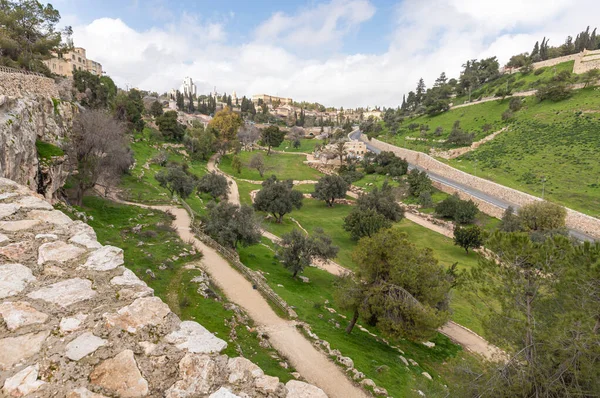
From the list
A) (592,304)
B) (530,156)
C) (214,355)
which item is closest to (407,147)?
(530,156)

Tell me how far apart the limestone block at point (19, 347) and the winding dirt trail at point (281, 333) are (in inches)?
386

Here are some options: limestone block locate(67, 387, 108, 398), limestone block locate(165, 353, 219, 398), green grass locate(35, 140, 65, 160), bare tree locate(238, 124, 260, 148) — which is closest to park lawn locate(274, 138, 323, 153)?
bare tree locate(238, 124, 260, 148)

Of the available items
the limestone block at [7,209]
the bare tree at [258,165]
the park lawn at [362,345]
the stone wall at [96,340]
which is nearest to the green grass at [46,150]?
the park lawn at [362,345]

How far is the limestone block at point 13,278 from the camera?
4.04 meters

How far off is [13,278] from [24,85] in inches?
970

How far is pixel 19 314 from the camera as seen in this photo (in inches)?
147

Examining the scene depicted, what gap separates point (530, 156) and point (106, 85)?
80.6 m

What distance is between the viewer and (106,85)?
60281mm

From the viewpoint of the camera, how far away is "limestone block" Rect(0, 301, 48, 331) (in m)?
3.60

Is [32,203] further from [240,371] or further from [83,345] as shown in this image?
[240,371]

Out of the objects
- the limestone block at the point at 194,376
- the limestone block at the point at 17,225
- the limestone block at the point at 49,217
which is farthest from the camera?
the limestone block at the point at 49,217

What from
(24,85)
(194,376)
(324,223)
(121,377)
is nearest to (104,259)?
(121,377)

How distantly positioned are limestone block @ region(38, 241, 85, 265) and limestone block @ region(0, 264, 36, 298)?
0.26 metres

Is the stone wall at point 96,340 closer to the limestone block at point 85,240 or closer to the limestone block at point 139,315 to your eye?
the limestone block at point 139,315
